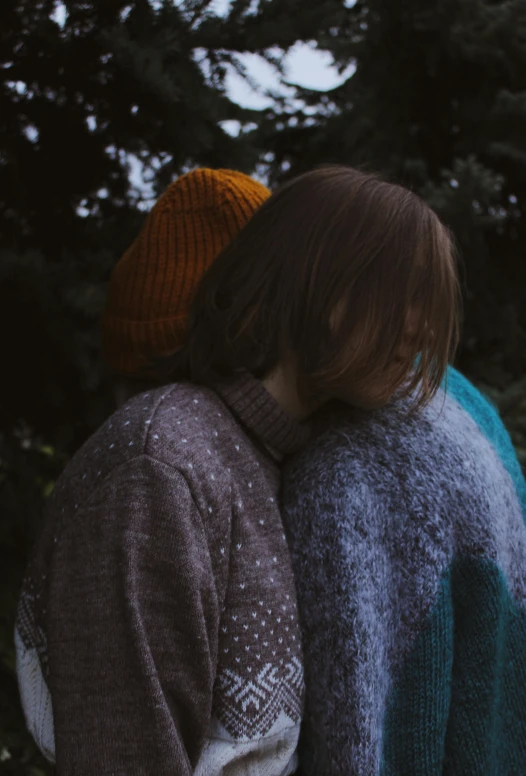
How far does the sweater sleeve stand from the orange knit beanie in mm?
412

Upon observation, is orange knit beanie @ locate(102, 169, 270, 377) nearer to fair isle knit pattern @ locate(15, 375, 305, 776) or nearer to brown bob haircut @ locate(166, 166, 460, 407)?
brown bob haircut @ locate(166, 166, 460, 407)

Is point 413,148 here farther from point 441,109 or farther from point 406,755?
point 406,755

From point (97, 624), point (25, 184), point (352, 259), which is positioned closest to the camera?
point (97, 624)

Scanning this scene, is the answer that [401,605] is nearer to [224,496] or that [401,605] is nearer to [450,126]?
[224,496]

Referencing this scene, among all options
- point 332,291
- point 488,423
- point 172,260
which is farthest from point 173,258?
point 488,423

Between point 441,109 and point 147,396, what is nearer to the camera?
point 147,396

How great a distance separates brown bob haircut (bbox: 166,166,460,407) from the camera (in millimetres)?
1153

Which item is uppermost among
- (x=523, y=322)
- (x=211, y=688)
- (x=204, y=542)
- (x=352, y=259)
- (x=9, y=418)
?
(x=352, y=259)

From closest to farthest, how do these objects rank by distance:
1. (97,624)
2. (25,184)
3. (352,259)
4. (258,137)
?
(97,624)
(352,259)
(25,184)
(258,137)

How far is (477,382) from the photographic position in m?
2.55

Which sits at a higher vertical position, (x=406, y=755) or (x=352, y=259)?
(x=352, y=259)

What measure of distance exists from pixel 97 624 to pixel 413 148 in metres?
2.12

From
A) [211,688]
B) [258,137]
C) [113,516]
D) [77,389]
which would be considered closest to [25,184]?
[77,389]

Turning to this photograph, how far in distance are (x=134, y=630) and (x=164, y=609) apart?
0.16ft
